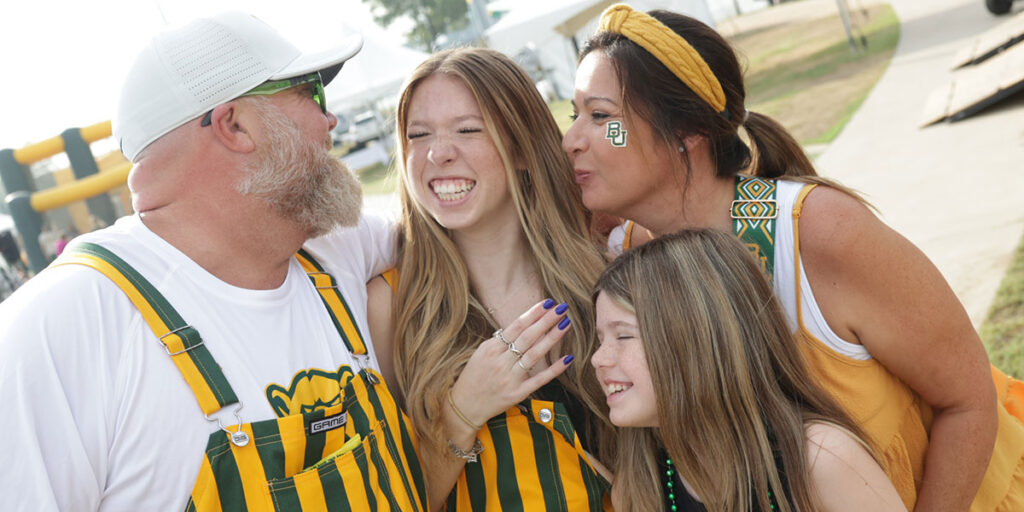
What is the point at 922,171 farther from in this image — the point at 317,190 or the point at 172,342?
the point at 172,342

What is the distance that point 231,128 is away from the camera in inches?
84.9

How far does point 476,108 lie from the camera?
101 inches

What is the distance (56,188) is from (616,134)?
684cm

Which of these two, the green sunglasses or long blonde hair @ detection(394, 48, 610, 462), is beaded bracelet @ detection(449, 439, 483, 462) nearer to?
long blonde hair @ detection(394, 48, 610, 462)

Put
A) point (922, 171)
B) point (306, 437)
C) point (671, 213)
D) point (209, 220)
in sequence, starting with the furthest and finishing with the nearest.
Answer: point (922, 171) < point (671, 213) < point (209, 220) < point (306, 437)

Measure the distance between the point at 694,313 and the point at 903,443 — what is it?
75cm

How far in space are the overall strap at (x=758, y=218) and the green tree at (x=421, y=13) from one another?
52259 mm

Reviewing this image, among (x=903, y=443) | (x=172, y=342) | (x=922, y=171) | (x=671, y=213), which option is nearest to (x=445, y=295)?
(x=671, y=213)

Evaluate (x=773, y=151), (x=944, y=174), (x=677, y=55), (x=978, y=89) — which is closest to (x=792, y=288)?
(x=773, y=151)

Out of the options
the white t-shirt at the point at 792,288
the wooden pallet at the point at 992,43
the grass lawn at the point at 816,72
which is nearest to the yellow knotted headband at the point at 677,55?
the white t-shirt at the point at 792,288

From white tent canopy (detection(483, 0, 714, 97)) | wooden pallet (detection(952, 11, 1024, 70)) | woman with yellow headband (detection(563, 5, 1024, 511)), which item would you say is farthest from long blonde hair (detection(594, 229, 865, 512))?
white tent canopy (detection(483, 0, 714, 97))

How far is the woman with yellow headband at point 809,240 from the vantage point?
2.09 metres

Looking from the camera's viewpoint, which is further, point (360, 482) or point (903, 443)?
point (903, 443)

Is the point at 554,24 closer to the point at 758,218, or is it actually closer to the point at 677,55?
the point at 677,55
